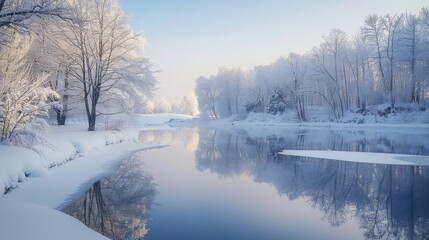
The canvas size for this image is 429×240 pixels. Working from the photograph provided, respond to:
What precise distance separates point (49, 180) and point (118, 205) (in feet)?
9.27

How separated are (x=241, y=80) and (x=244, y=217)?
80.7m

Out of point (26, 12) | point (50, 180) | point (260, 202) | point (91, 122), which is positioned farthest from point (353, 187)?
point (91, 122)

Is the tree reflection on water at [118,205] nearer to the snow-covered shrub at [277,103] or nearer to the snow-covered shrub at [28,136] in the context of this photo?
the snow-covered shrub at [28,136]

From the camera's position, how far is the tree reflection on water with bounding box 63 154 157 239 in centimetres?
679

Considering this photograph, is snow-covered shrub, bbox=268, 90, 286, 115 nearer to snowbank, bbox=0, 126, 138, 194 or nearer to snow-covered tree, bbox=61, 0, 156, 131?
snow-covered tree, bbox=61, 0, 156, 131

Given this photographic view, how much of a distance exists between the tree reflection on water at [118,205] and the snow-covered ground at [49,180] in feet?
1.48

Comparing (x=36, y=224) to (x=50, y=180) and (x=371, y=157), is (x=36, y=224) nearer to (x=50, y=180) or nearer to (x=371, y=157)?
(x=50, y=180)

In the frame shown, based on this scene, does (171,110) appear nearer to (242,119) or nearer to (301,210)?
(242,119)

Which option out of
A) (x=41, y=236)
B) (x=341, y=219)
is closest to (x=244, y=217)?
(x=341, y=219)

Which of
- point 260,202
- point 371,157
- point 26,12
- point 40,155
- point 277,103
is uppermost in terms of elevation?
point 277,103

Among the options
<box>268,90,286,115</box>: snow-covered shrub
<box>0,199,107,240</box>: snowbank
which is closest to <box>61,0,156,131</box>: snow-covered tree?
<box>0,199,107,240</box>: snowbank

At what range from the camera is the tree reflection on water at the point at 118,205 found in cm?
679

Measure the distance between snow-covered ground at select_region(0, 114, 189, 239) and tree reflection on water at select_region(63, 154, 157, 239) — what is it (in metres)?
0.45

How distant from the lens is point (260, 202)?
29.4ft
